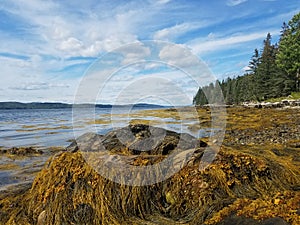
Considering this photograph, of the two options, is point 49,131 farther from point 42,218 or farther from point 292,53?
point 292,53

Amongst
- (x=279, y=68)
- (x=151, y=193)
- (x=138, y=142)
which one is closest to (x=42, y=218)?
(x=151, y=193)

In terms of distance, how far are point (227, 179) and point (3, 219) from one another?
325cm

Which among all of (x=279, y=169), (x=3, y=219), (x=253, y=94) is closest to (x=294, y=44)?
(x=253, y=94)

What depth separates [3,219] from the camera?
3697 mm

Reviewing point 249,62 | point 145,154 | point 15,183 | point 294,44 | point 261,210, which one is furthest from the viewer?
point 249,62

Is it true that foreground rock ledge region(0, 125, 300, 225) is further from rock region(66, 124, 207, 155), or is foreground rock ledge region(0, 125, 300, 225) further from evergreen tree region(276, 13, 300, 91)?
evergreen tree region(276, 13, 300, 91)

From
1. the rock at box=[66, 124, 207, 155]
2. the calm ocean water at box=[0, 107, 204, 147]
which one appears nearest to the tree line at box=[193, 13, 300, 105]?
the calm ocean water at box=[0, 107, 204, 147]

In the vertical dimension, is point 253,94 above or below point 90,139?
above

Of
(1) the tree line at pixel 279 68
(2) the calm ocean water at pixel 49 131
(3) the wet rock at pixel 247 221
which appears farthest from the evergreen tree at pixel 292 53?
(3) the wet rock at pixel 247 221

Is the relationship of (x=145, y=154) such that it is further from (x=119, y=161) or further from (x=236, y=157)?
(x=236, y=157)

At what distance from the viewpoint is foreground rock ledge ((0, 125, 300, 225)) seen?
3.26m

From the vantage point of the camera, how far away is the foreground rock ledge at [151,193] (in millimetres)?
3256

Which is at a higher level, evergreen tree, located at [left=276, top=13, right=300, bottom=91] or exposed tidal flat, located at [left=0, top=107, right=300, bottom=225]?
evergreen tree, located at [left=276, top=13, right=300, bottom=91]

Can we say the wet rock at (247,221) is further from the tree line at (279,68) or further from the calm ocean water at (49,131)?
the tree line at (279,68)
